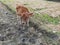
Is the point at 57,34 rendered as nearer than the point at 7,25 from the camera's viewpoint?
Yes

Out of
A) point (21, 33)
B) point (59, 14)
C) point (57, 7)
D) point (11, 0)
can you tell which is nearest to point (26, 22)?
point (21, 33)

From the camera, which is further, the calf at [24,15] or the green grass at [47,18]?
the green grass at [47,18]

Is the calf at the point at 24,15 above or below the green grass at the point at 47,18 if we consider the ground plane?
above

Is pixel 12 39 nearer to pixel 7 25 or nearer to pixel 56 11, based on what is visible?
pixel 7 25

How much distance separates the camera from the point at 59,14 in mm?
6820

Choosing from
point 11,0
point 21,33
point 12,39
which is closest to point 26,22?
point 21,33

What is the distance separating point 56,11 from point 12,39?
7.99 feet

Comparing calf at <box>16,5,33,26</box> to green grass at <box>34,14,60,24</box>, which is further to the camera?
green grass at <box>34,14,60,24</box>

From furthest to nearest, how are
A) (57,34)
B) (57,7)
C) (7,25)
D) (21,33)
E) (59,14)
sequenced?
(57,7) → (59,14) → (7,25) → (21,33) → (57,34)

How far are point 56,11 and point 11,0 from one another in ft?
9.41

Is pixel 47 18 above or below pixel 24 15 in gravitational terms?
below

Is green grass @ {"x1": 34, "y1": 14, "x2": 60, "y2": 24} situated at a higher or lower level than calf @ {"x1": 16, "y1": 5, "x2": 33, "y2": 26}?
lower

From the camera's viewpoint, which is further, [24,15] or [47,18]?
[47,18]

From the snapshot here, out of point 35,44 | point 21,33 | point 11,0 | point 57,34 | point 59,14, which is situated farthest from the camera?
point 11,0
